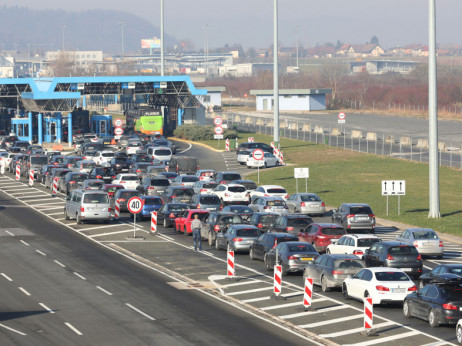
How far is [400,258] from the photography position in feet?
112

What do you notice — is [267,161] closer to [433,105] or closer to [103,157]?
[103,157]

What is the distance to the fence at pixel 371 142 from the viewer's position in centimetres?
8481

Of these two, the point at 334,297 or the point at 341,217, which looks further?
the point at 341,217

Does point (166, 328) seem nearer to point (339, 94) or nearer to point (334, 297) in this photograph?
point (334, 297)

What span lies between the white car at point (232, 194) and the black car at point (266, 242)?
17.3 meters

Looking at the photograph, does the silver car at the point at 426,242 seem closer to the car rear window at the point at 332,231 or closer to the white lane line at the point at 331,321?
the car rear window at the point at 332,231

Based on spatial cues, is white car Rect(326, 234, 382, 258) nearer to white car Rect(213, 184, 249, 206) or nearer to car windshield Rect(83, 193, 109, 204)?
car windshield Rect(83, 193, 109, 204)

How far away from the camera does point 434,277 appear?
28500mm

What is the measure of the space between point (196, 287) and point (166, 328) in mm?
6827

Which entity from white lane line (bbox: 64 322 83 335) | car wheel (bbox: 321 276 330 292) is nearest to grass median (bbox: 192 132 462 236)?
car wheel (bbox: 321 276 330 292)

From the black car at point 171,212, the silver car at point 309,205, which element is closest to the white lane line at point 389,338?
the black car at point 171,212

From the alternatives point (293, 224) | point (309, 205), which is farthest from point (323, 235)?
point (309, 205)

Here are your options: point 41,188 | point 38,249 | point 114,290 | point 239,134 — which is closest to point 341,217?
point 38,249

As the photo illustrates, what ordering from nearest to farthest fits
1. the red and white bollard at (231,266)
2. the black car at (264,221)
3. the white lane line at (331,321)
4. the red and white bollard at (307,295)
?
the white lane line at (331,321) → the red and white bollard at (307,295) → the red and white bollard at (231,266) → the black car at (264,221)
